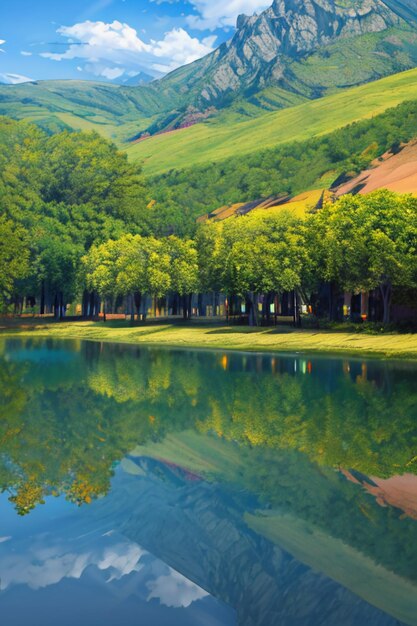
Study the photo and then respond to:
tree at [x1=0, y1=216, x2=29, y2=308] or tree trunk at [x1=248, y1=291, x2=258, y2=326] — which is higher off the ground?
tree at [x1=0, y1=216, x2=29, y2=308]

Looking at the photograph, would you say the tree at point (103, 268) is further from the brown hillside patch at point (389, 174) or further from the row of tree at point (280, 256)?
the brown hillside patch at point (389, 174)

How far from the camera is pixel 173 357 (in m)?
68.4

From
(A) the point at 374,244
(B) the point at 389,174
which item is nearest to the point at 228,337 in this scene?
(A) the point at 374,244

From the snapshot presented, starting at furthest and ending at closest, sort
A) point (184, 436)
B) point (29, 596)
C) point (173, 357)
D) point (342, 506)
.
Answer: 1. point (173, 357)
2. point (184, 436)
3. point (342, 506)
4. point (29, 596)

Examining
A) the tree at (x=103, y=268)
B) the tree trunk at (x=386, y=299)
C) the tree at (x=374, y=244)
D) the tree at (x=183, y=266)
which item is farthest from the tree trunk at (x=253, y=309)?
the tree at (x=103, y=268)

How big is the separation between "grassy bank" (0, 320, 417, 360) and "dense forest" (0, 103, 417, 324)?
575 centimetres

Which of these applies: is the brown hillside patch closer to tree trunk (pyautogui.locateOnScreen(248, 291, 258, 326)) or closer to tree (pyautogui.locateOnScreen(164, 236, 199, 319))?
tree (pyautogui.locateOnScreen(164, 236, 199, 319))

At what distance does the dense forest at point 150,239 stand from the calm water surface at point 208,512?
169 ft

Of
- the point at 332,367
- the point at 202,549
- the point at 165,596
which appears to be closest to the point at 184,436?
the point at 202,549

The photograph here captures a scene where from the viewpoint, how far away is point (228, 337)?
9062 cm

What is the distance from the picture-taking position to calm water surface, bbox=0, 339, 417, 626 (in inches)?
485

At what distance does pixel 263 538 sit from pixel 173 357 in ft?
175

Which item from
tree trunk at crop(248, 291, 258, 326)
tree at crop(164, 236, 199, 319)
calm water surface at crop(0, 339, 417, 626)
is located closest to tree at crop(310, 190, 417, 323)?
tree trunk at crop(248, 291, 258, 326)

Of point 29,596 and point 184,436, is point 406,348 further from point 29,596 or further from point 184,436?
point 29,596
